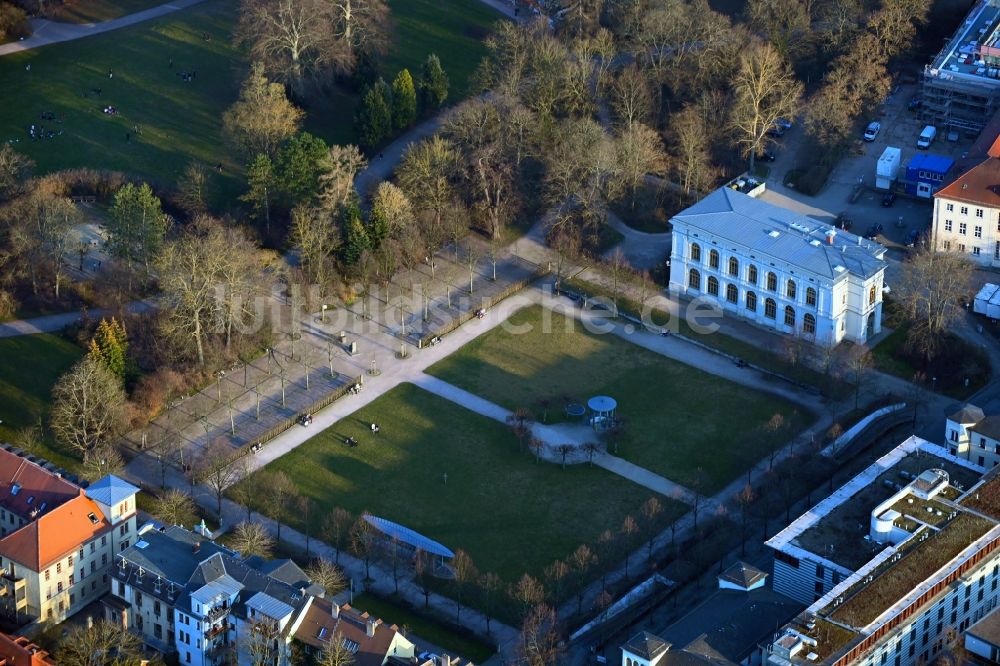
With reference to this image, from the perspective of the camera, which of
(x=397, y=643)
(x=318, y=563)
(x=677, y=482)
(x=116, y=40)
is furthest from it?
(x=116, y=40)

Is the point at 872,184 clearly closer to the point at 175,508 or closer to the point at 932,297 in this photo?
the point at 932,297

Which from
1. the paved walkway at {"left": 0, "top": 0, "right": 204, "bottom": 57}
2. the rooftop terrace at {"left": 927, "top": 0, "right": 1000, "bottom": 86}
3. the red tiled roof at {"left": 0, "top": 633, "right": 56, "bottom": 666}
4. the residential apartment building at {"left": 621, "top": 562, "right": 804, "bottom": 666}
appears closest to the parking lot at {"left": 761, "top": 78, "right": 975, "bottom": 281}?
the rooftop terrace at {"left": 927, "top": 0, "right": 1000, "bottom": 86}

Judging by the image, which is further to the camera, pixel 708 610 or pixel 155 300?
pixel 155 300

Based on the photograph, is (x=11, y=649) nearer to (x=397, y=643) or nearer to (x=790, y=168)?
(x=397, y=643)

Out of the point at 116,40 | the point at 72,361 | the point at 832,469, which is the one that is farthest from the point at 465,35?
the point at 832,469

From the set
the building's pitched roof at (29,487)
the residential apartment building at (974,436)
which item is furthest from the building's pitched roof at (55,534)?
the residential apartment building at (974,436)

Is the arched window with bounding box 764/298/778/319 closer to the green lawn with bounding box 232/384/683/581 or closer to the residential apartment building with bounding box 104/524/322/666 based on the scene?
the green lawn with bounding box 232/384/683/581

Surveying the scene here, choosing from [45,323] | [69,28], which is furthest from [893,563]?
[69,28]
